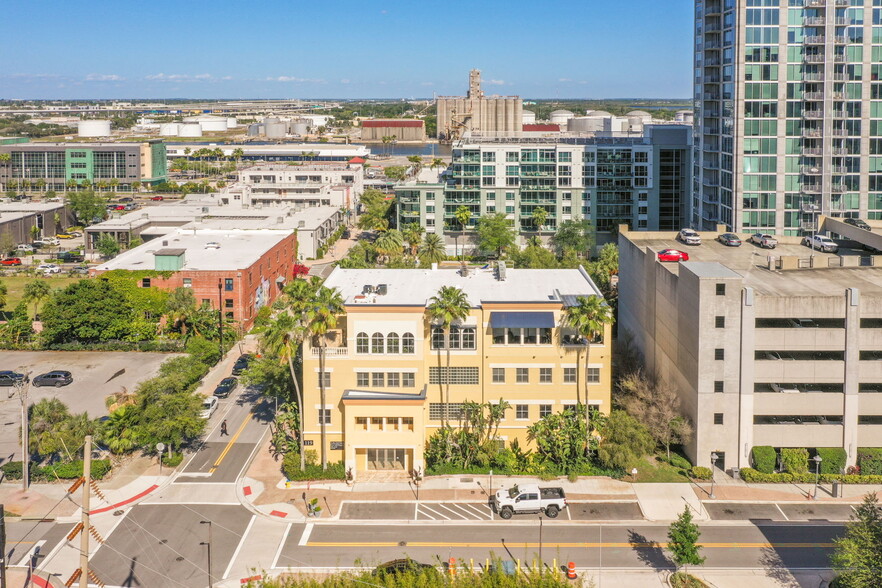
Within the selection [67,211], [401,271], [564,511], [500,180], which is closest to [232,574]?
[564,511]

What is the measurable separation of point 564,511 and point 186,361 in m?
32.0

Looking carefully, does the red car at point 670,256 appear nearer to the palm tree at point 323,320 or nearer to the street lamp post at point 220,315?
the palm tree at point 323,320

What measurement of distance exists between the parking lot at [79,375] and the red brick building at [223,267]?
9.47 meters

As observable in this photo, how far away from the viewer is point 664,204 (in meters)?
122

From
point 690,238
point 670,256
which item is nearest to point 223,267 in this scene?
point 690,238

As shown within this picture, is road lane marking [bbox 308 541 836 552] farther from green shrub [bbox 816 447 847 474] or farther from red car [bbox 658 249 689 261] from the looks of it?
red car [bbox 658 249 689 261]

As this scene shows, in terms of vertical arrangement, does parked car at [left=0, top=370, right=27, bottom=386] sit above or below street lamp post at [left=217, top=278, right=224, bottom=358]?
below

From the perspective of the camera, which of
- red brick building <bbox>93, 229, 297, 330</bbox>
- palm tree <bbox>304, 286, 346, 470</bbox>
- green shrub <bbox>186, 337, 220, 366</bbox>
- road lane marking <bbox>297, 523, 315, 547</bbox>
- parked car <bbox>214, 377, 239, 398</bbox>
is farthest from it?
red brick building <bbox>93, 229, 297, 330</bbox>

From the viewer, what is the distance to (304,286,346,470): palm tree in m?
50.1

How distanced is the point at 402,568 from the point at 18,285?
90.3m

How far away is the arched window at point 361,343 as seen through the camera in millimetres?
52844

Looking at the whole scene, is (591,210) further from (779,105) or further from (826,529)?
(826,529)

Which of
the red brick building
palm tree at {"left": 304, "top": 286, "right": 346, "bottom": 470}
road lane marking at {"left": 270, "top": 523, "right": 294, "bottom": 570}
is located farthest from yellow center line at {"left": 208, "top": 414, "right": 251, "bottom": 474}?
the red brick building

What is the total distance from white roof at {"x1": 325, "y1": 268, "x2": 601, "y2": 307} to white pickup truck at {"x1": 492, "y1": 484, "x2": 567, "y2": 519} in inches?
489
